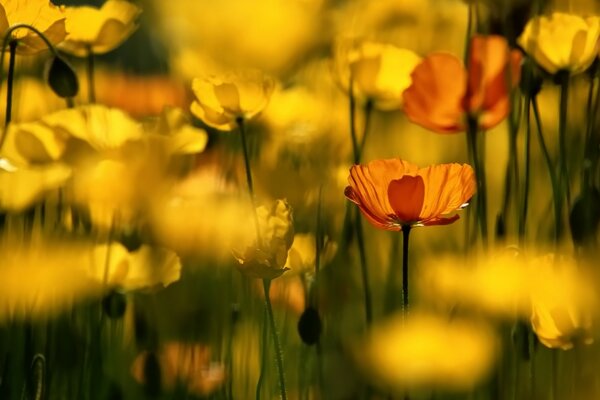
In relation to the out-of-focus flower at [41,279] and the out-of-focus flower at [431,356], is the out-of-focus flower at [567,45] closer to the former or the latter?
the out-of-focus flower at [431,356]

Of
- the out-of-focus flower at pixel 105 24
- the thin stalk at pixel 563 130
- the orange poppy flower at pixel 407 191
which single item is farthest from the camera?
the out-of-focus flower at pixel 105 24

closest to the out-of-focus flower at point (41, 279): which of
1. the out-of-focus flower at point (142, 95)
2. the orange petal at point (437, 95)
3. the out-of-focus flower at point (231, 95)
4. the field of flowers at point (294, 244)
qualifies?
the field of flowers at point (294, 244)

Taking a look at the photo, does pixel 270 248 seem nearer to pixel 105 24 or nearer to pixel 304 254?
pixel 304 254

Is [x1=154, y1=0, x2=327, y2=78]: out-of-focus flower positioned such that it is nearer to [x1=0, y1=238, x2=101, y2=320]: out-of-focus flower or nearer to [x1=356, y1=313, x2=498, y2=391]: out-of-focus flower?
[x1=0, y1=238, x2=101, y2=320]: out-of-focus flower

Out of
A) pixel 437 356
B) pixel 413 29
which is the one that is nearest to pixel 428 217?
pixel 437 356

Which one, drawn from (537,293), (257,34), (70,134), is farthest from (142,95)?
(537,293)

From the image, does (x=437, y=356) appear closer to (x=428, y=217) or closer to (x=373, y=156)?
(x=428, y=217)
